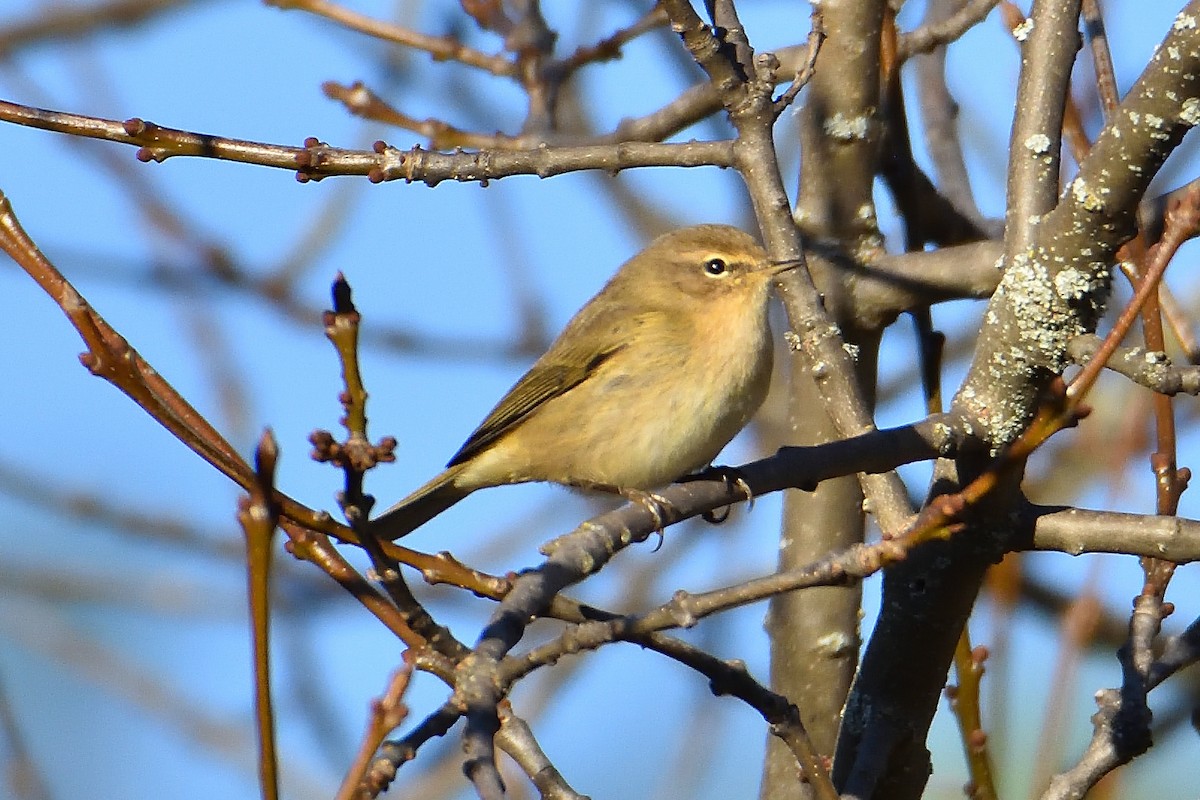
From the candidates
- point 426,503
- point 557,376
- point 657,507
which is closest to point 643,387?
point 557,376

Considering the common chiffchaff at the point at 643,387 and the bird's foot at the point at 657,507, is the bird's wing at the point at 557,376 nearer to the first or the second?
the common chiffchaff at the point at 643,387

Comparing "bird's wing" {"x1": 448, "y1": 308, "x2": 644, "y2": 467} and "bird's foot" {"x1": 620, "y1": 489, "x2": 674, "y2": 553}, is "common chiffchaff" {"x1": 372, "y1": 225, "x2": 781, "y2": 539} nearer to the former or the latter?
"bird's wing" {"x1": 448, "y1": 308, "x2": 644, "y2": 467}

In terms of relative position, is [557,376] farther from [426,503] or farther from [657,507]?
[657,507]

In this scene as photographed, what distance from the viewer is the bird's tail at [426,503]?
4750 mm

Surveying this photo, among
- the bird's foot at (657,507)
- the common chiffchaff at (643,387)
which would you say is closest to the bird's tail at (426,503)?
the common chiffchaff at (643,387)

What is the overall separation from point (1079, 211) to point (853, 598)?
172cm

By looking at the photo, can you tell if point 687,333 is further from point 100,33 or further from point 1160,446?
point 100,33

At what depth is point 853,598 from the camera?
4066 millimetres

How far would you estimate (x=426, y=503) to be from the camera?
4855mm

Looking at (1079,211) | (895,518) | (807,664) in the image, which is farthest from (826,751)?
(1079,211)

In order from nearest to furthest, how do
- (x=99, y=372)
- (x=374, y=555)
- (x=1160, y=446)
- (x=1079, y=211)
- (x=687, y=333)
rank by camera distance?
(x=99, y=372) → (x=374, y=555) → (x=1079, y=211) → (x=1160, y=446) → (x=687, y=333)

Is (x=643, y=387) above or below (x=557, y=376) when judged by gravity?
below

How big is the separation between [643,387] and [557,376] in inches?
18.9

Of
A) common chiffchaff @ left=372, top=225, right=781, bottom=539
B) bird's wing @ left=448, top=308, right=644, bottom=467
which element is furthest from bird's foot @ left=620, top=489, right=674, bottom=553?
bird's wing @ left=448, top=308, right=644, bottom=467
